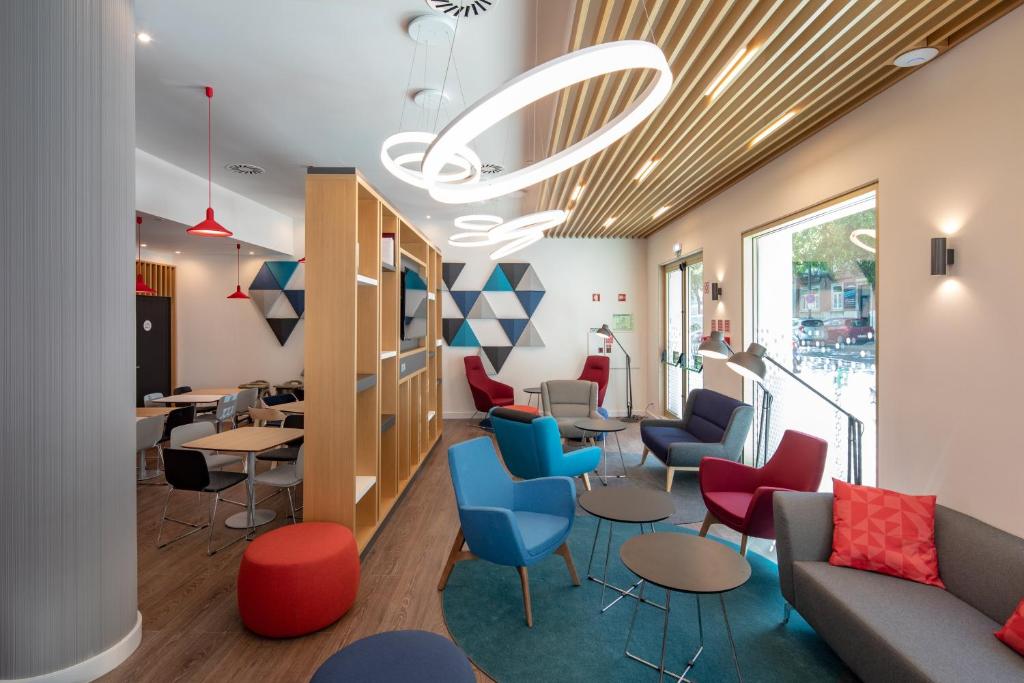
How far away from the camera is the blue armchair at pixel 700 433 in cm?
488

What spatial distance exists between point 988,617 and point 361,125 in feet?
17.5

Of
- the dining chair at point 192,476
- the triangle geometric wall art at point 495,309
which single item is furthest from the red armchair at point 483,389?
the dining chair at point 192,476

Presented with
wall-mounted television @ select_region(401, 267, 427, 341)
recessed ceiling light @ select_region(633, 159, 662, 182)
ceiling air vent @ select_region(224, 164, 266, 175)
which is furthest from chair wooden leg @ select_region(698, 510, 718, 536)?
ceiling air vent @ select_region(224, 164, 266, 175)

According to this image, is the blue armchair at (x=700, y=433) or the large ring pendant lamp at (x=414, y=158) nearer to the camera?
the large ring pendant lamp at (x=414, y=158)

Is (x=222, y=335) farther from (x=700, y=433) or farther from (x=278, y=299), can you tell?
(x=700, y=433)

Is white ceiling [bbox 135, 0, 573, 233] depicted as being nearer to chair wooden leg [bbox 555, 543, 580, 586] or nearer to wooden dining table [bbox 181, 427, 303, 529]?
wooden dining table [bbox 181, 427, 303, 529]

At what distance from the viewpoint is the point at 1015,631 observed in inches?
78.7

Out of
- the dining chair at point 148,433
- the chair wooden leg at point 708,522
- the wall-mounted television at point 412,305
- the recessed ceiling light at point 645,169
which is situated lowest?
the chair wooden leg at point 708,522

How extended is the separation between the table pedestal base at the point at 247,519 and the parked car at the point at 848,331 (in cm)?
503

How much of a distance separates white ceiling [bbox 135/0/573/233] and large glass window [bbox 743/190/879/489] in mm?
2629

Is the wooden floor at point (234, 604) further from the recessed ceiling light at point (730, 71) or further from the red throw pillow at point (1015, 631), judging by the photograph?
the recessed ceiling light at point (730, 71)

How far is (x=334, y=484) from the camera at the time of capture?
11.0 feet

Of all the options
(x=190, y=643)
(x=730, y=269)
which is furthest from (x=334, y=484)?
(x=730, y=269)

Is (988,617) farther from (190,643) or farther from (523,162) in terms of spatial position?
(523,162)
